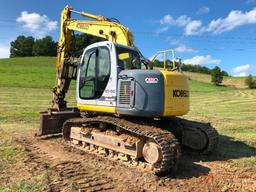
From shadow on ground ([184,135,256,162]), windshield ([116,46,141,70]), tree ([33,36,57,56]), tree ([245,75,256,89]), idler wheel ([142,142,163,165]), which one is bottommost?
shadow on ground ([184,135,256,162])

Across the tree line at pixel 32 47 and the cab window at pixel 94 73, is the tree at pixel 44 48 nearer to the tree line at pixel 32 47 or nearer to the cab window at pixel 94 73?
the tree line at pixel 32 47

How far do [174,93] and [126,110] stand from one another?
1170mm

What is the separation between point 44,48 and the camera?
94.1 metres

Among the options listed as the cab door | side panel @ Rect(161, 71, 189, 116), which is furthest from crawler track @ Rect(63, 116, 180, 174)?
the cab door

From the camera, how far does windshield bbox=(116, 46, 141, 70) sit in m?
9.32

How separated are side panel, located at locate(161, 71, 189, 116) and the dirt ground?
48.7 inches

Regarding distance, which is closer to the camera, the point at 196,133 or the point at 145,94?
the point at 145,94

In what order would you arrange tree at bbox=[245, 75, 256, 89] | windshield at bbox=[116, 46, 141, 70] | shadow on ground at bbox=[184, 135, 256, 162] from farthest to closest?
tree at bbox=[245, 75, 256, 89] → windshield at bbox=[116, 46, 141, 70] → shadow on ground at bbox=[184, 135, 256, 162]

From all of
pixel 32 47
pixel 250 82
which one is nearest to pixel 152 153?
pixel 250 82

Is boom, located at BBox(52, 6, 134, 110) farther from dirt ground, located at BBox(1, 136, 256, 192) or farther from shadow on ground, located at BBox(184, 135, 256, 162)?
shadow on ground, located at BBox(184, 135, 256, 162)

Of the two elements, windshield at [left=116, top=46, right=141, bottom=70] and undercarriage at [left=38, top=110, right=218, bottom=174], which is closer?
undercarriage at [left=38, top=110, right=218, bottom=174]

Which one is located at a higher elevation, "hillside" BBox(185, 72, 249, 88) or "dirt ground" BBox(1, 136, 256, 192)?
"hillside" BBox(185, 72, 249, 88)

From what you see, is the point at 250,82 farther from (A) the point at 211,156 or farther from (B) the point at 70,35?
(A) the point at 211,156

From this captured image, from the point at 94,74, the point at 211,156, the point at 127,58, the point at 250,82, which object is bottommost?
the point at 211,156
